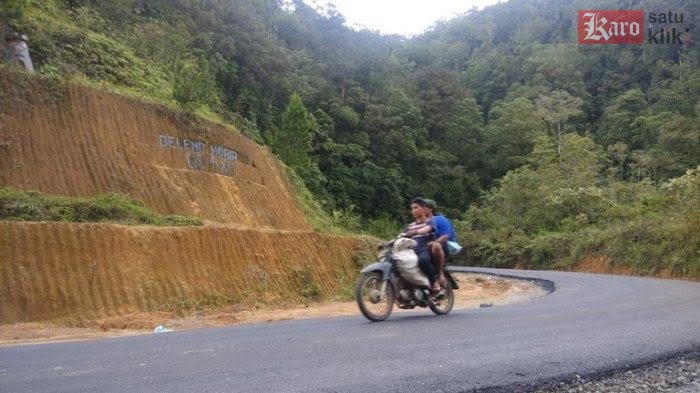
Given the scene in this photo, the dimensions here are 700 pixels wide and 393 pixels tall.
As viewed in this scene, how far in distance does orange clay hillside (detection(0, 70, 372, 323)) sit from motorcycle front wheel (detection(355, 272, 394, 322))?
7.93m

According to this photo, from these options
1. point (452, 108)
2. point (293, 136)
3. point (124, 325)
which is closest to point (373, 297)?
point (124, 325)

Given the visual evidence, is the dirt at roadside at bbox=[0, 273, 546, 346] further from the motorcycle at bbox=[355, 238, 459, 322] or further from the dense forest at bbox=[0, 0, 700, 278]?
the dense forest at bbox=[0, 0, 700, 278]

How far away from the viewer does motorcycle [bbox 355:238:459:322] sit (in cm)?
812

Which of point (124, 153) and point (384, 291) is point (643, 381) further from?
point (124, 153)

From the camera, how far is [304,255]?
21625 mm

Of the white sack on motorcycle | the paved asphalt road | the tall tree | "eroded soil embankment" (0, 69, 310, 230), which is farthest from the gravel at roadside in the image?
the tall tree

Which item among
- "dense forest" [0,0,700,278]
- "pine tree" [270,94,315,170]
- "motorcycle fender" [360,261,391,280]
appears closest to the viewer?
"motorcycle fender" [360,261,391,280]

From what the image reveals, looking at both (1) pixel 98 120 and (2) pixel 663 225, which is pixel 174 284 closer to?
(1) pixel 98 120

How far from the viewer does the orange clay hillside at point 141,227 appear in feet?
43.7

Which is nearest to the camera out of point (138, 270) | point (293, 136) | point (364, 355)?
point (364, 355)

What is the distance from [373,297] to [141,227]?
971 cm

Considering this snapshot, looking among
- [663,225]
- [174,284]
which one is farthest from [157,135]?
[663,225]

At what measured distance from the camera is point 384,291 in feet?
27.2

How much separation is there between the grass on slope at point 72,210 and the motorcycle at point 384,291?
33.1 ft
